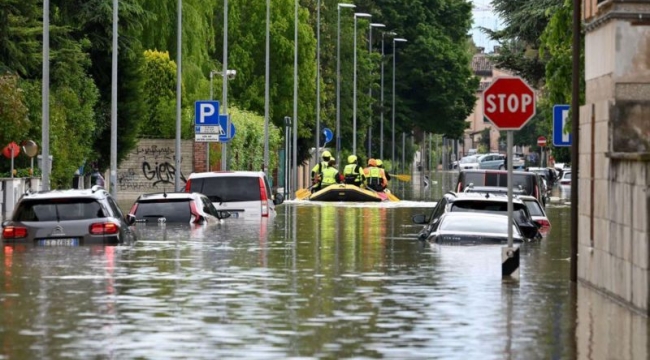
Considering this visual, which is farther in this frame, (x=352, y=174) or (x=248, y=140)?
(x=248, y=140)

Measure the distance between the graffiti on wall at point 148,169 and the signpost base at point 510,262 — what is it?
5477 cm

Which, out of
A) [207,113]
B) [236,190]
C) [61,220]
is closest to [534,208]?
[236,190]

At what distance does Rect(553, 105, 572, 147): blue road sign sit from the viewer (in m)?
30.1

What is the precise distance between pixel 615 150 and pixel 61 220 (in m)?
10.1

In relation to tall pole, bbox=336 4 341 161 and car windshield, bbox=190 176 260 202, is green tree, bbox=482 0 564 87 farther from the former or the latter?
tall pole, bbox=336 4 341 161

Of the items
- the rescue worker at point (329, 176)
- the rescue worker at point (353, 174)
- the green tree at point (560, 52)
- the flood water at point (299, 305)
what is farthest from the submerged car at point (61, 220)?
the rescue worker at point (329, 176)

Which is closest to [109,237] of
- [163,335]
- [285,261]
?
[285,261]

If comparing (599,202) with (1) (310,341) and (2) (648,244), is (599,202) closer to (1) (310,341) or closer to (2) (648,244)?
(2) (648,244)

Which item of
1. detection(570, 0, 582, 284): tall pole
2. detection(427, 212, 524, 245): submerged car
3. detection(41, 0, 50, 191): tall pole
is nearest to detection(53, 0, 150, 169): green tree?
detection(41, 0, 50, 191): tall pole

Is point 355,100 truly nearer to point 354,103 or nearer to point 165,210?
point 354,103

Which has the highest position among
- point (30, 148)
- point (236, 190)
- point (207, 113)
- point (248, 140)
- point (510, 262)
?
point (207, 113)

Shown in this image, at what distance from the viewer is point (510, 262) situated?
77.5 feet

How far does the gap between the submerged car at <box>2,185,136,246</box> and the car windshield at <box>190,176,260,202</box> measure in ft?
42.3

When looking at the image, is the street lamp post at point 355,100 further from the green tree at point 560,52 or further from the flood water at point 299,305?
the green tree at point 560,52
